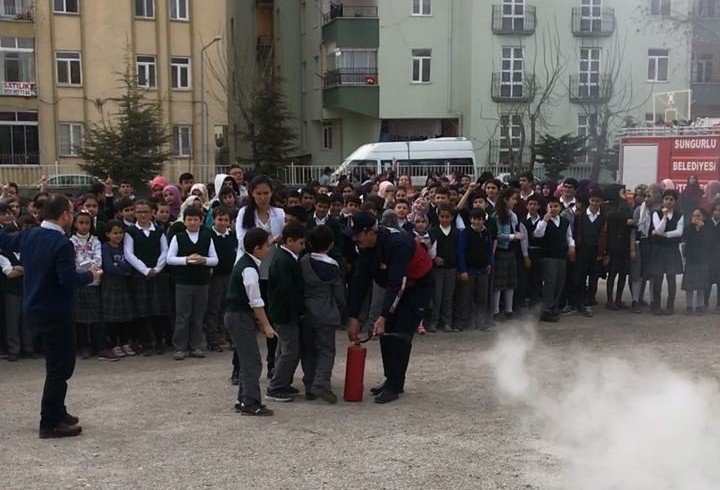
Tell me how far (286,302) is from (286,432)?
44.8 inches

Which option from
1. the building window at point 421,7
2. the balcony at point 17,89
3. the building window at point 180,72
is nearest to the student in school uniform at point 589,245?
the building window at point 421,7

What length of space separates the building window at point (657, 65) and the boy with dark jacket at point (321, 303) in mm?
22866

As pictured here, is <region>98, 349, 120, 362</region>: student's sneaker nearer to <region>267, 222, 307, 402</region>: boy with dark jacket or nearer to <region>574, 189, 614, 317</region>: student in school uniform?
<region>267, 222, 307, 402</region>: boy with dark jacket

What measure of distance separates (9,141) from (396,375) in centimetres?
3305

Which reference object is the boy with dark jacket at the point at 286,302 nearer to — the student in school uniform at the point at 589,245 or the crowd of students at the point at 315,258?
the crowd of students at the point at 315,258

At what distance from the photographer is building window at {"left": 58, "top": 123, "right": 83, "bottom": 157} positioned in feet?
117

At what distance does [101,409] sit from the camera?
21.6ft

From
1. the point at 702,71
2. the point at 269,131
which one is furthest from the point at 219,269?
the point at 702,71

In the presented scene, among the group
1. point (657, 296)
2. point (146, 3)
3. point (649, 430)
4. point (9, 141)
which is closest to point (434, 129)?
point (146, 3)

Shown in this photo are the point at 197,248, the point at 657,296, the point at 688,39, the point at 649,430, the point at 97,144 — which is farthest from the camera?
the point at 97,144

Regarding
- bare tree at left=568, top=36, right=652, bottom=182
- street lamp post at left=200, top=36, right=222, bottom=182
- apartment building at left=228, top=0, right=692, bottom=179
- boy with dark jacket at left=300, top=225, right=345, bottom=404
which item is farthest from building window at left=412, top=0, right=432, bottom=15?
boy with dark jacket at left=300, top=225, right=345, bottom=404

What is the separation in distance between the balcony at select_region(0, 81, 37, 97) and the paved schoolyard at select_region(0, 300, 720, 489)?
1180 inches

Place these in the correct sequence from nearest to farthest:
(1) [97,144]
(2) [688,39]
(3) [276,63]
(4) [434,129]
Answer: (2) [688,39], (1) [97,144], (4) [434,129], (3) [276,63]

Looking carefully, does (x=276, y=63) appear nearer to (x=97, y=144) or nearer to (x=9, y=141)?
(x=9, y=141)
